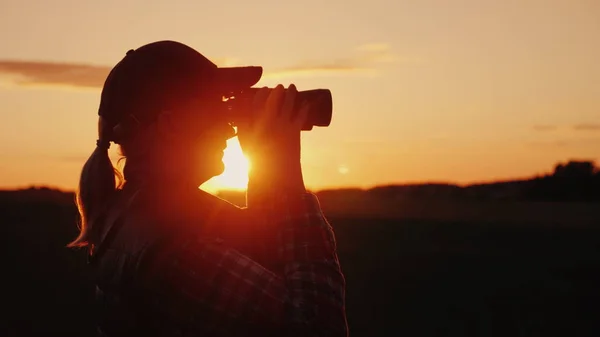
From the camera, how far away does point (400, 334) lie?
405 inches

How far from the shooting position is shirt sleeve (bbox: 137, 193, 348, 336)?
1886 mm

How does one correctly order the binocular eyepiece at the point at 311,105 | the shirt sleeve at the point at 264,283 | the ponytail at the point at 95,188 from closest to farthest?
the shirt sleeve at the point at 264,283 < the binocular eyepiece at the point at 311,105 < the ponytail at the point at 95,188

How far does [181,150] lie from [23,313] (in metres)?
9.33

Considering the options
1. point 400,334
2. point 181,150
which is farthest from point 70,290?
point 181,150

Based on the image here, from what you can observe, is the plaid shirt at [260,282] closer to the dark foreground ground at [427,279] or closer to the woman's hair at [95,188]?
the woman's hair at [95,188]

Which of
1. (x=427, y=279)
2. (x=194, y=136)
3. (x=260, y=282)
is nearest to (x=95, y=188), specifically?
(x=194, y=136)

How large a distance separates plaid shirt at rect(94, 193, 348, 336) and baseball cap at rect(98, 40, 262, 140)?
0.33 metres

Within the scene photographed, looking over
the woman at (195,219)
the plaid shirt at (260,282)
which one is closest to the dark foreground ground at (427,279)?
the woman at (195,219)

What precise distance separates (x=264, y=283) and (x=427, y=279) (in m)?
11.1

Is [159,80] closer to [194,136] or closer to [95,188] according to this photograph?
[194,136]

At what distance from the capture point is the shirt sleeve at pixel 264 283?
189 cm

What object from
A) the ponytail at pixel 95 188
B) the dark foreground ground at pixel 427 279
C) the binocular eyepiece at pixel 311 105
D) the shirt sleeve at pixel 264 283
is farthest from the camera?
the dark foreground ground at pixel 427 279

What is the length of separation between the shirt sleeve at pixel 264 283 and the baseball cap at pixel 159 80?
341mm

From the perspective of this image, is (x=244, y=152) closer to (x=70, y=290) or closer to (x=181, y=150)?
(x=181, y=150)
